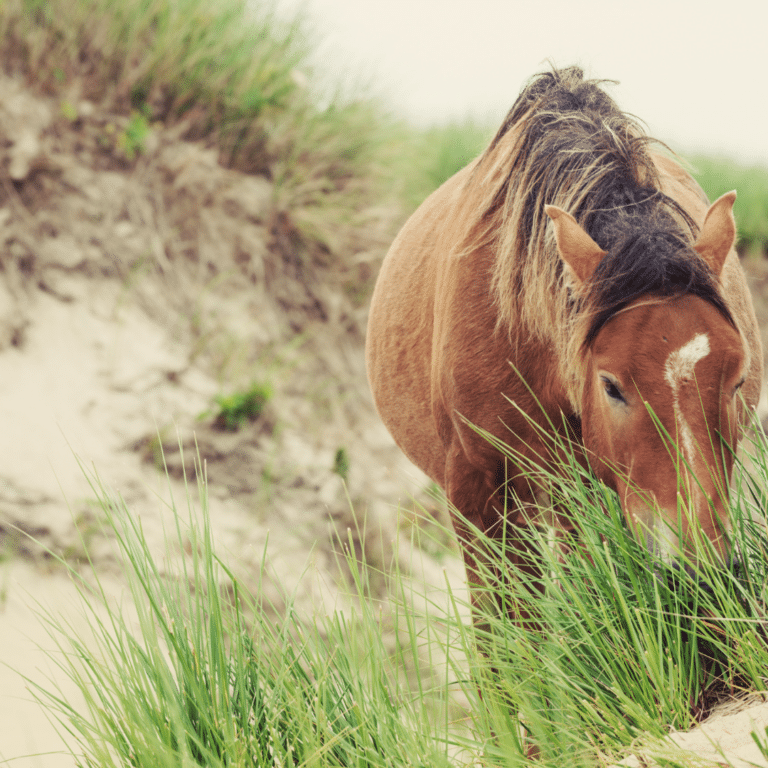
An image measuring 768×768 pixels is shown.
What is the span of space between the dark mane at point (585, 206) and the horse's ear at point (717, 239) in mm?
44

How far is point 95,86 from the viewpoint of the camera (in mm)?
5156

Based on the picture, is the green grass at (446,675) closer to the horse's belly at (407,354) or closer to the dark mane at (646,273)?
the dark mane at (646,273)

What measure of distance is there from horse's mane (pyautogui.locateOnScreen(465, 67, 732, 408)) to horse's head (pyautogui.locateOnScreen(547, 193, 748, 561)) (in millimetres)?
48

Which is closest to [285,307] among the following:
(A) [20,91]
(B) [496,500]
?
(A) [20,91]

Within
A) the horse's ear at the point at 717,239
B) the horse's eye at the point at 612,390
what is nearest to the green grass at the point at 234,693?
the horse's eye at the point at 612,390

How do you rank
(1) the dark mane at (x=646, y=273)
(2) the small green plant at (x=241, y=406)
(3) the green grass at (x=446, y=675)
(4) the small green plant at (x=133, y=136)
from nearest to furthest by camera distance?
1. (3) the green grass at (x=446, y=675)
2. (1) the dark mane at (x=646, y=273)
3. (2) the small green plant at (x=241, y=406)
4. (4) the small green plant at (x=133, y=136)

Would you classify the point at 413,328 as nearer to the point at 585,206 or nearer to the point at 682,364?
the point at 585,206

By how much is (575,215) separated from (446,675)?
123 cm

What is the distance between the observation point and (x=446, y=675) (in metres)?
1.29

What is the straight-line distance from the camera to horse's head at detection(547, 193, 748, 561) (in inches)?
54.6

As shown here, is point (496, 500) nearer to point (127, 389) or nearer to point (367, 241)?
point (127, 389)

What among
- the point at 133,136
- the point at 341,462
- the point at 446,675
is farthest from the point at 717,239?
the point at 133,136

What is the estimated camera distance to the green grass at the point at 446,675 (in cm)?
125

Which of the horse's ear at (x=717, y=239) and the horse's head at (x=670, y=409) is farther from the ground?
the horse's ear at (x=717, y=239)
